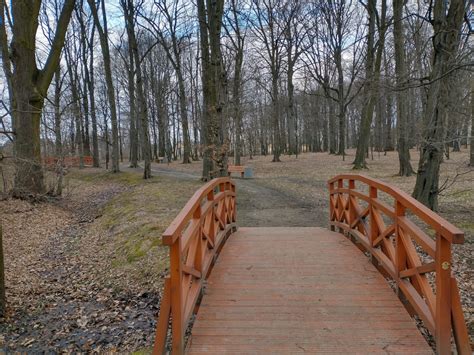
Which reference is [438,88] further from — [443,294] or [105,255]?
[105,255]


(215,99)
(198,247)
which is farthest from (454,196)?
(198,247)

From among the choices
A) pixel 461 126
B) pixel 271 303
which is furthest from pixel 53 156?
pixel 461 126

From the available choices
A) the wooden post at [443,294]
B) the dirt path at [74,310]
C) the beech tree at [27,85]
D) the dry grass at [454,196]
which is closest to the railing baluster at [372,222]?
the dry grass at [454,196]

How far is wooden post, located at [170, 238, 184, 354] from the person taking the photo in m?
3.25

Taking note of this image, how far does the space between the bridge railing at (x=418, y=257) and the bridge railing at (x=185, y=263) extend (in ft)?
7.51

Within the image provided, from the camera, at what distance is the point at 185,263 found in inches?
160

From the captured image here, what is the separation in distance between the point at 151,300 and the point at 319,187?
1094 cm

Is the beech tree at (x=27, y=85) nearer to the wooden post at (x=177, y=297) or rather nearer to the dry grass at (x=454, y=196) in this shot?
the dry grass at (x=454, y=196)

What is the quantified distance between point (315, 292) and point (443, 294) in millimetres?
1644

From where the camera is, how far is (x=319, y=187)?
50.2 ft

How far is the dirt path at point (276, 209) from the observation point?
32.0ft

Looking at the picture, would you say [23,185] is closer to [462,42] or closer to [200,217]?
[200,217]

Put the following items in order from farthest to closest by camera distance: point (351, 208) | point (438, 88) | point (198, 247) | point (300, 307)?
point (438, 88)
point (351, 208)
point (198, 247)
point (300, 307)

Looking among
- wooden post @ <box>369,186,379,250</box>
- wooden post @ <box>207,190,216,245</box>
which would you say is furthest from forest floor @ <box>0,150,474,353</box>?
wooden post @ <box>369,186,379,250</box>
